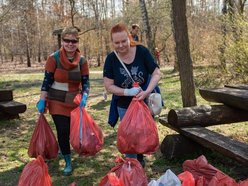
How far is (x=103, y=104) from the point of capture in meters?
8.95

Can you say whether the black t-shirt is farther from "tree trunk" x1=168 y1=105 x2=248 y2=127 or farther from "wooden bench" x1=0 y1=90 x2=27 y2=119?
"wooden bench" x1=0 y1=90 x2=27 y2=119

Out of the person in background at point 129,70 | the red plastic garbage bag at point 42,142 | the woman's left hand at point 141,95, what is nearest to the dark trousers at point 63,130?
the red plastic garbage bag at point 42,142

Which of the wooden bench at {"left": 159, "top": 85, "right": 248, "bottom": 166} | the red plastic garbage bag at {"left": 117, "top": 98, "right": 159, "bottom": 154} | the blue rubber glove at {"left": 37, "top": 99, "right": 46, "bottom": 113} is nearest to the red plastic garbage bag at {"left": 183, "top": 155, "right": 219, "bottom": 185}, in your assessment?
the red plastic garbage bag at {"left": 117, "top": 98, "right": 159, "bottom": 154}

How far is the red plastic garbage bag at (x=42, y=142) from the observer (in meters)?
4.02

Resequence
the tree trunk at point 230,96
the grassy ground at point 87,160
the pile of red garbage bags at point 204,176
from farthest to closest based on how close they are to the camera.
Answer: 1. the tree trunk at point 230,96
2. the grassy ground at point 87,160
3. the pile of red garbage bags at point 204,176

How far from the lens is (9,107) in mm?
6734

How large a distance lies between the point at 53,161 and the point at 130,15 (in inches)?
1049

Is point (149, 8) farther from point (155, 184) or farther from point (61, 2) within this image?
point (155, 184)

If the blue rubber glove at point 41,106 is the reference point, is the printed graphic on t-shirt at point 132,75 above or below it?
above

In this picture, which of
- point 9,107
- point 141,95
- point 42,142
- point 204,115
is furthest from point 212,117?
point 9,107

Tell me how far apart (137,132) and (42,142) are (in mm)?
1301

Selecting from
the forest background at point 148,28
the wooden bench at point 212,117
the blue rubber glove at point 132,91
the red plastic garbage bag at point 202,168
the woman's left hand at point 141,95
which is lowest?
the red plastic garbage bag at point 202,168

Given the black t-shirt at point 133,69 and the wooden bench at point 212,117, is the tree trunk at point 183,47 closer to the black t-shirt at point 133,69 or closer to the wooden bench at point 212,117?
the wooden bench at point 212,117

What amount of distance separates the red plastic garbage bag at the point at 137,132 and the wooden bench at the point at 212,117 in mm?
809
